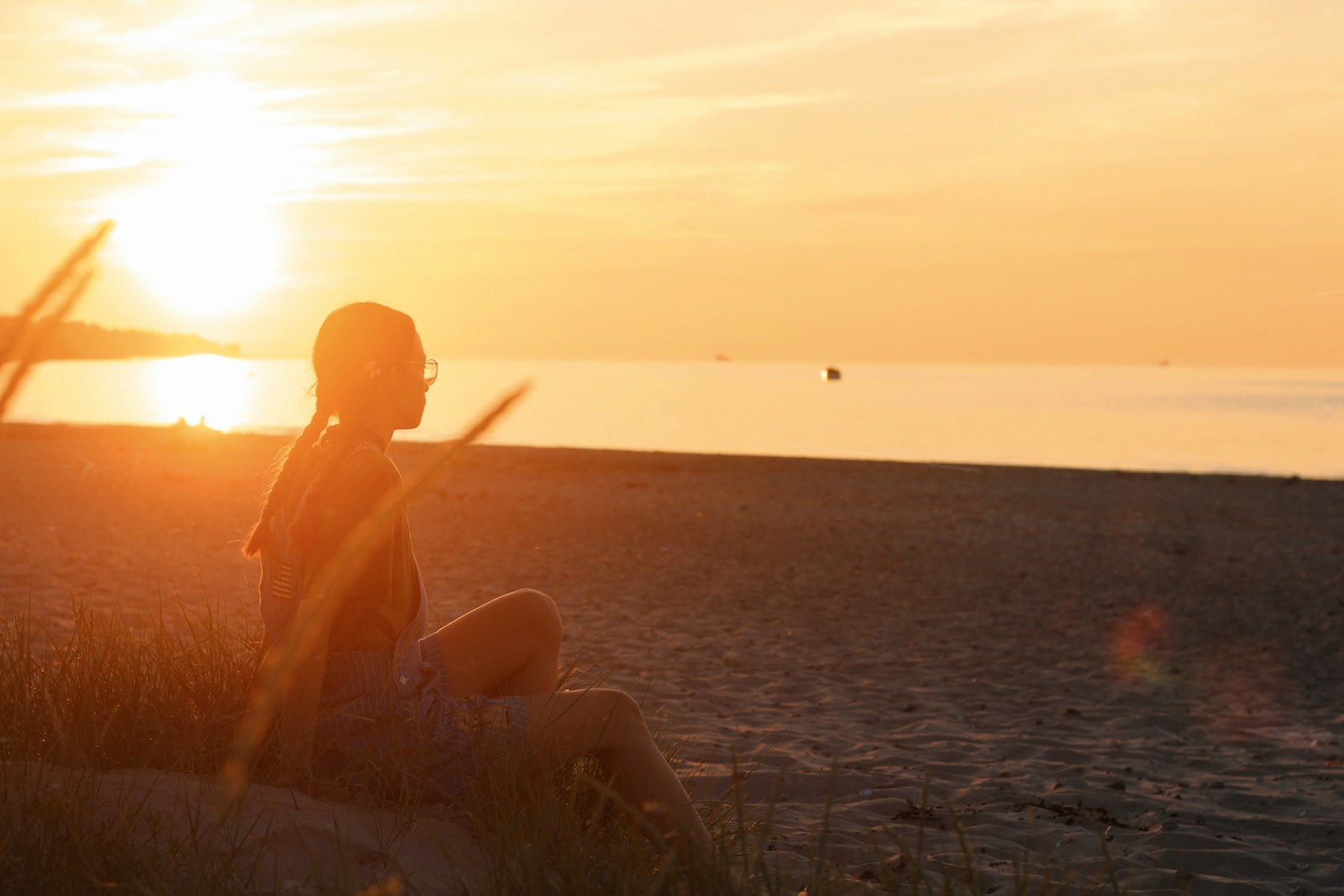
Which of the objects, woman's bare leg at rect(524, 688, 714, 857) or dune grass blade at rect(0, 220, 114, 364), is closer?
dune grass blade at rect(0, 220, 114, 364)

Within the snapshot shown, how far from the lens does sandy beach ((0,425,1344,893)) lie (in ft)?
18.9

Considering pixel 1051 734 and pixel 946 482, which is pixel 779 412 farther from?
pixel 1051 734

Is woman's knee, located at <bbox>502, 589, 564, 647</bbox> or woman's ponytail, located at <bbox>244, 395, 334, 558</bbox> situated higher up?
woman's ponytail, located at <bbox>244, 395, 334, 558</bbox>

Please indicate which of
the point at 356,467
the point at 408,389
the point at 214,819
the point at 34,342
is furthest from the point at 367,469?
the point at 34,342

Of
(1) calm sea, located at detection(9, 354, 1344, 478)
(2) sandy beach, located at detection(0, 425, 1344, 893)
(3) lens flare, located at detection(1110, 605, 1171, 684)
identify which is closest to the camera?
(2) sandy beach, located at detection(0, 425, 1344, 893)

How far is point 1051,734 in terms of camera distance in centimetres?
738

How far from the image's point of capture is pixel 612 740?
137 inches

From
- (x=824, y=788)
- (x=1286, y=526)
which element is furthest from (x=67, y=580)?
(x=1286, y=526)

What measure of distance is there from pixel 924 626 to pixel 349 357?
26.0 ft

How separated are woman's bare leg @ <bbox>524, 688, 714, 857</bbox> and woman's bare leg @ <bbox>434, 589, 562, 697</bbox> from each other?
0.42 meters

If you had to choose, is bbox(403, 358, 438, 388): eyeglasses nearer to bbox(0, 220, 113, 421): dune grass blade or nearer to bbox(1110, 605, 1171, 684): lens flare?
bbox(0, 220, 113, 421): dune grass blade

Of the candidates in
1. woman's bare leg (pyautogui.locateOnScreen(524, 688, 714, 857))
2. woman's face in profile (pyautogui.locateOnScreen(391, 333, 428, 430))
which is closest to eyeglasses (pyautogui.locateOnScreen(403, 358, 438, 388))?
woman's face in profile (pyautogui.locateOnScreen(391, 333, 428, 430))

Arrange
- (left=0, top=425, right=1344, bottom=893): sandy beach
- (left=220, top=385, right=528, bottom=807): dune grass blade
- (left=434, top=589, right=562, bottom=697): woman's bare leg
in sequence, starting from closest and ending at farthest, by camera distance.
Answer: (left=220, top=385, right=528, bottom=807): dune grass blade, (left=434, top=589, right=562, bottom=697): woman's bare leg, (left=0, top=425, right=1344, bottom=893): sandy beach

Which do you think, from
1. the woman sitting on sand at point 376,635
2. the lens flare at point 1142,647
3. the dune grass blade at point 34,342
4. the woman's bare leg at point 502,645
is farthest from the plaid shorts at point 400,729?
the lens flare at point 1142,647
